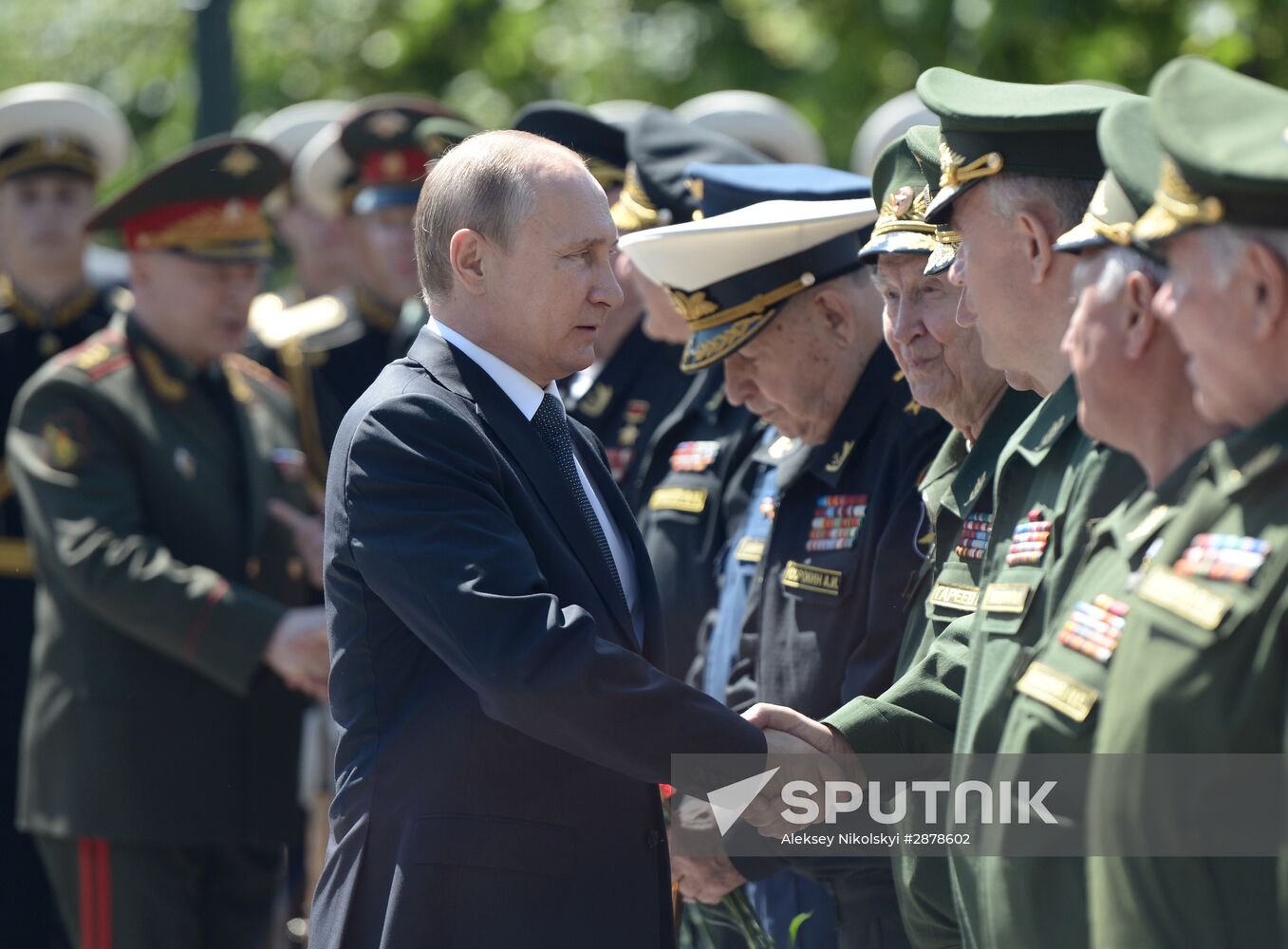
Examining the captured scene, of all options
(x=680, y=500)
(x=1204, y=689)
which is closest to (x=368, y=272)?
(x=680, y=500)

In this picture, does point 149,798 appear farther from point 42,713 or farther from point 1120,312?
point 1120,312

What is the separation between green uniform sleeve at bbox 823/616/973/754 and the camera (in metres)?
3.55

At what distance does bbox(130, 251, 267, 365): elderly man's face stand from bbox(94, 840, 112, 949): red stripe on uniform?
169cm

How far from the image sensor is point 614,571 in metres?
A: 3.50

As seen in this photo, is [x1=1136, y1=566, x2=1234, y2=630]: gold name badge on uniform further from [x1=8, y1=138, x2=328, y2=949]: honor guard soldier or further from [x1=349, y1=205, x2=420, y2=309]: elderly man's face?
[x1=349, y1=205, x2=420, y2=309]: elderly man's face

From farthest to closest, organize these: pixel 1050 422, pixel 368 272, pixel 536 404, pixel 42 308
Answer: pixel 368 272
pixel 42 308
pixel 536 404
pixel 1050 422

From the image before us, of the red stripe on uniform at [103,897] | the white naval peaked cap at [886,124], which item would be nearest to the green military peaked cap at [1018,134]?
the red stripe on uniform at [103,897]

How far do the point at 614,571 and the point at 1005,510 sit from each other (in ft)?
2.55

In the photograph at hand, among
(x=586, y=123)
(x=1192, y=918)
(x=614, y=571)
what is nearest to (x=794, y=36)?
(x=586, y=123)

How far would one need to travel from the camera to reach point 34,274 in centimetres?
728

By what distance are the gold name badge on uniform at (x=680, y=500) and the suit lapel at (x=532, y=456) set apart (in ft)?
5.83

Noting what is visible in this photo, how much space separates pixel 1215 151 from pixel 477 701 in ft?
5.47

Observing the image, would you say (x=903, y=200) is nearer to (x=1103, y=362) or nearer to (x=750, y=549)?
(x=750, y=549)

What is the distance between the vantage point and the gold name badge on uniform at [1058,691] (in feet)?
8.59
